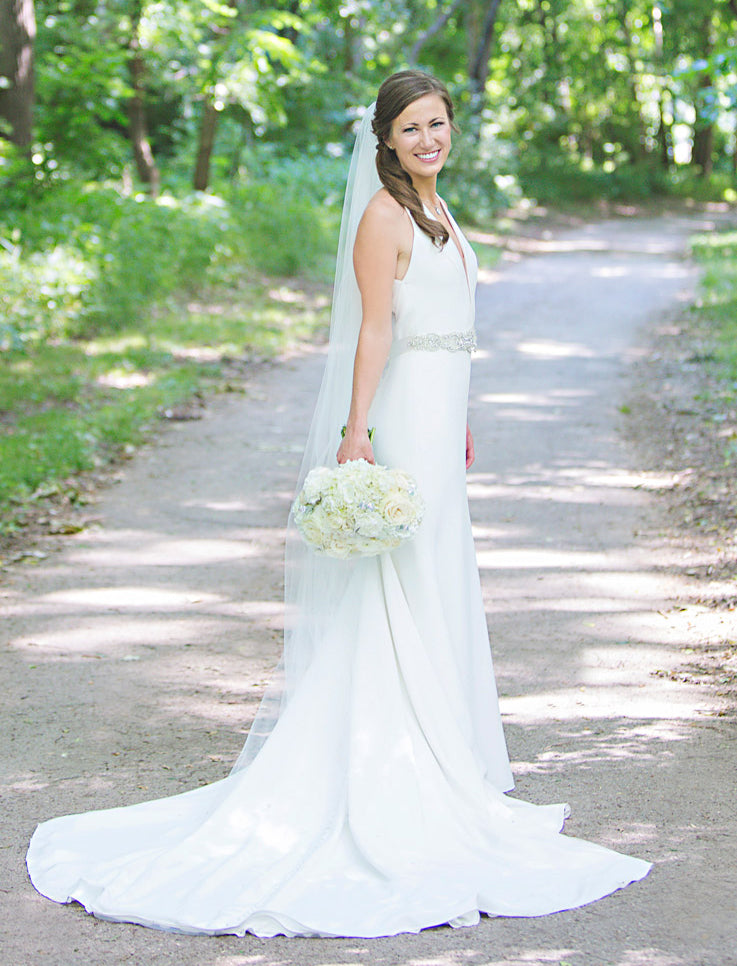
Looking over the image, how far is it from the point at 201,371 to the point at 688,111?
122 ft

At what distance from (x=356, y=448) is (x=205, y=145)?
14743 millimetres

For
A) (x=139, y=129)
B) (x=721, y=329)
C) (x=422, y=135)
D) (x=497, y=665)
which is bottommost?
(x=497, y=665)

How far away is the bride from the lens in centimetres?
311

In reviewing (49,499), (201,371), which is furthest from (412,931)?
(201,371)

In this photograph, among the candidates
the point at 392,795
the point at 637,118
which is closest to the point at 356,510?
the point at 392,795

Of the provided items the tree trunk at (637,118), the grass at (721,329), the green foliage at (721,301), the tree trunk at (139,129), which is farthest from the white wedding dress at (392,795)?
the tree trunk at (637,118)

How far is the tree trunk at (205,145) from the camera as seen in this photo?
16.8 meters

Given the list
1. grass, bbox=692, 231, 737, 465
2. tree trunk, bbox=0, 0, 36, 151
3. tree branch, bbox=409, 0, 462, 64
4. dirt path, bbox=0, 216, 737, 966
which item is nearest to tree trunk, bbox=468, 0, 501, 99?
tree branch, bbox=409, 0, 462, 64

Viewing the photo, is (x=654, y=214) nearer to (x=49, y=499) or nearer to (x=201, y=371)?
(x=201, y=371)

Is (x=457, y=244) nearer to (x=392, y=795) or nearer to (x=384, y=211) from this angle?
(x=384, y=211)

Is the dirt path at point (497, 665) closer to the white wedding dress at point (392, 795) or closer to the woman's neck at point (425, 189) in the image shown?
the white wedding dress at point (392, 795)

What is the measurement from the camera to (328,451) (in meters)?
3.69

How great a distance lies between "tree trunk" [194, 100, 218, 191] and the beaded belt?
13932 mm

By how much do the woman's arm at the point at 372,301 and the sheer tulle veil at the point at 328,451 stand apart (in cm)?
19
